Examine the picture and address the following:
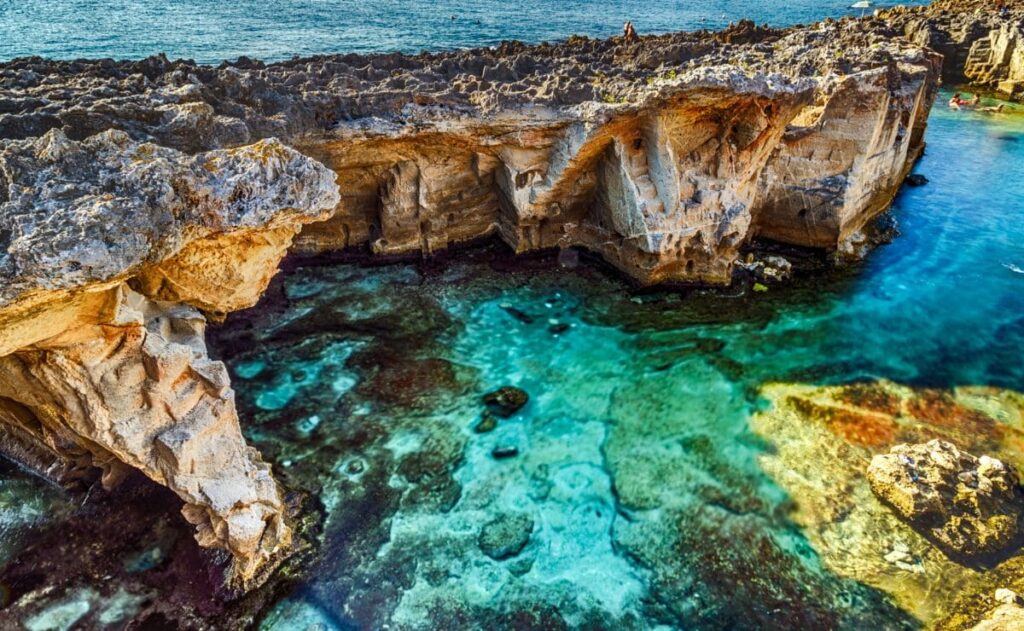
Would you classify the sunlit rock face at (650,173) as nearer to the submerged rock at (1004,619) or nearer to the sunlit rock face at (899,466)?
the sunlit rock face at (899,466)

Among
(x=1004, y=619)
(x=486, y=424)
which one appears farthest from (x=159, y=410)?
(x=1004, y=619)

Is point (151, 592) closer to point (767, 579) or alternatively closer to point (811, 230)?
point (767, 579)

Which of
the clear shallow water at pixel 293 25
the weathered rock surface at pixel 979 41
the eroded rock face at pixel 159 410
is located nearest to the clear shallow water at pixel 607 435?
the eroded rock face at pixel 159 410

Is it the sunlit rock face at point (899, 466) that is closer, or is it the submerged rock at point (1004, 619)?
the submerged rock at point (1004, 619)

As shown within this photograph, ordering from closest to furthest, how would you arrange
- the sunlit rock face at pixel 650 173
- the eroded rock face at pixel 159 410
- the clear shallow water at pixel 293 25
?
the eroded rock face at pixel 159 410 < the sunlit rock face at pixel 650 173 < the clear shallow water at pixel 293 25

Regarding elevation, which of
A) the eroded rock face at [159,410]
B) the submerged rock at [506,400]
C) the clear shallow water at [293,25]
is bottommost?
the submerged rock at [506,400]

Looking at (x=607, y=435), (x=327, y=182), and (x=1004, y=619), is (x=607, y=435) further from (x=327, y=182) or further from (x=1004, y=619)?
(x=327, y=182)

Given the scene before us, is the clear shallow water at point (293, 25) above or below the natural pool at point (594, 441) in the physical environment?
above
